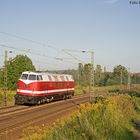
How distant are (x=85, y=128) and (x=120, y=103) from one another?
9949mm

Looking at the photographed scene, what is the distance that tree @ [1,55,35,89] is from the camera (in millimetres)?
74875

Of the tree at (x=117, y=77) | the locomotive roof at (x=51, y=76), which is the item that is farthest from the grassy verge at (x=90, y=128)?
the tree at (x=117, y=77)

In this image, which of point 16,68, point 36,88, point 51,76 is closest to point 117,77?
point 16,68

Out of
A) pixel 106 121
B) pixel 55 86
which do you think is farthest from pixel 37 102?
pixel 106 121

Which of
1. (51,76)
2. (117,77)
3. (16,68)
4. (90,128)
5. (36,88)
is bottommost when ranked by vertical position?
(90,128)

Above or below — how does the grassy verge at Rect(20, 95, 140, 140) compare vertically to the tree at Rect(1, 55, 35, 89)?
below

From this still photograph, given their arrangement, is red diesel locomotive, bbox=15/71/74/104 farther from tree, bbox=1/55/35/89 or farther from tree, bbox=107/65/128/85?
tree, bbox=107/65/128/85

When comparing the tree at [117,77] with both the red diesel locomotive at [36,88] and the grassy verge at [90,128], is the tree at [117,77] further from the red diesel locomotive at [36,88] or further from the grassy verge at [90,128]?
the grassy verge at [90,128]

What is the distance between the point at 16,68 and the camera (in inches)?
3051

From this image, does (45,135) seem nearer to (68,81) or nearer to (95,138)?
(95,138)

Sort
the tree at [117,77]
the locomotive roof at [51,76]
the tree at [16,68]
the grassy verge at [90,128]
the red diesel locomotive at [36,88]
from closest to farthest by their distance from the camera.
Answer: the grassy verge at [90,128], the red diesel locomotive at [36,88], the locomotive roof at [51,76], the tree at [16,68], the tree at [117,77]

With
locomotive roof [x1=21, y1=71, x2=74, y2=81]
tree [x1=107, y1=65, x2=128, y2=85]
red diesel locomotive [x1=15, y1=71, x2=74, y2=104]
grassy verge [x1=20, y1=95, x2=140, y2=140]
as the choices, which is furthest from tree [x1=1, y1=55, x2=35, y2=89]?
grassy verge [x1=20, y1=95, x2=140, y2=140]

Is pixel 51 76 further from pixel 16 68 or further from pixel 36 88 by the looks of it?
pixel 16 68

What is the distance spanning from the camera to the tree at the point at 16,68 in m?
74.9
